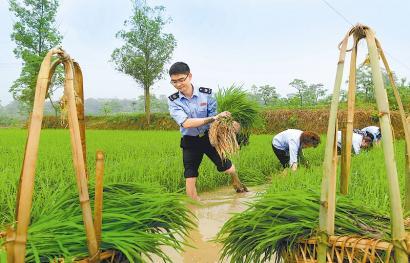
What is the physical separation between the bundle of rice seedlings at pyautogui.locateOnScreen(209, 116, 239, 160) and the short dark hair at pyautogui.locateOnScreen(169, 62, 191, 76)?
636mm

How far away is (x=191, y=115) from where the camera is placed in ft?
13.0

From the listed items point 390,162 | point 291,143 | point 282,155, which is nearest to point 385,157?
point 390,162

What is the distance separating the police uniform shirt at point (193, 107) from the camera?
3.84m

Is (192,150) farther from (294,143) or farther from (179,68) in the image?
(294,143)

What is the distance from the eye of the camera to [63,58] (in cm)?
137

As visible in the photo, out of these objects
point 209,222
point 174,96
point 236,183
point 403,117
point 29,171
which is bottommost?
point 209,222

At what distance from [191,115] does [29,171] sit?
294 cm

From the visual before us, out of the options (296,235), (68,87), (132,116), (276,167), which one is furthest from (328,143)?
(132,116)

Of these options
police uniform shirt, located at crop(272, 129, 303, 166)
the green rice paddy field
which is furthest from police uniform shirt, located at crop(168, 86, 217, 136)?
police uniform shirt, located at crop(272, 129, 303, 166)

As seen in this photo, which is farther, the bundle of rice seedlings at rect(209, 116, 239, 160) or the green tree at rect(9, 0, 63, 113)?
the green tree at rect(9, 0, 63, 113)

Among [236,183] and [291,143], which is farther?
[291,143]

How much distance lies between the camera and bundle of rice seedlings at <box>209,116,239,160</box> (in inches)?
157

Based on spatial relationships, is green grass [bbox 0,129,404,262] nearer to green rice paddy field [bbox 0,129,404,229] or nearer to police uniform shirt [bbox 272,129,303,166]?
green rice paddy field [bbox 0,129,404,229]

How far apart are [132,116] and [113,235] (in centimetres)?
2539
